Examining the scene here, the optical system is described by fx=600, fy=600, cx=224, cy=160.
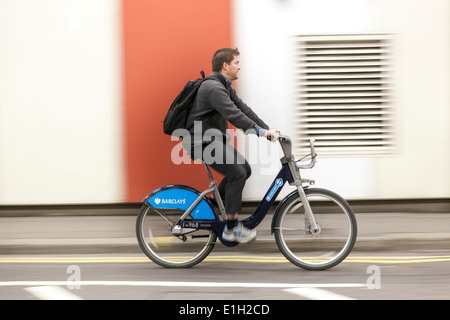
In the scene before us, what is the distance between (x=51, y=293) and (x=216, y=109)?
6.76 feet

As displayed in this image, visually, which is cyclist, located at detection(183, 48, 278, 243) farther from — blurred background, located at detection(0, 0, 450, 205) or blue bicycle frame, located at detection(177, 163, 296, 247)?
blurred background, located at detection(0, 0, 450, 205)

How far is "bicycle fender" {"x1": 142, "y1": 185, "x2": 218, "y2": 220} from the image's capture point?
18.1 ft

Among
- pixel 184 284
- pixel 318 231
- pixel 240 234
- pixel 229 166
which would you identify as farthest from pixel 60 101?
pixel 318 231

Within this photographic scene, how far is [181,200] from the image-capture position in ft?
18.2

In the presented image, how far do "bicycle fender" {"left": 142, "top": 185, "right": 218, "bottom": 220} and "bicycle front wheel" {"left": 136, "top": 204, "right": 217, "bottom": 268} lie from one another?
0.20 ft

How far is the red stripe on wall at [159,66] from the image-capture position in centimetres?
753

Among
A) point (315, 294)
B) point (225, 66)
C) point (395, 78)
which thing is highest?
point (395, 78)

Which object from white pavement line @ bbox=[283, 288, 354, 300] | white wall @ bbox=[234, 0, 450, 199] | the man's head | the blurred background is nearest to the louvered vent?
the blurred background

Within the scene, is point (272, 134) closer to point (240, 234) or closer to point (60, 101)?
point (240, 234)

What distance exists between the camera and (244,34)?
7547 mm

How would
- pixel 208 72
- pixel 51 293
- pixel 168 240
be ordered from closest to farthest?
pixel 51 293 → pixel 168 240 → pixel 208 72

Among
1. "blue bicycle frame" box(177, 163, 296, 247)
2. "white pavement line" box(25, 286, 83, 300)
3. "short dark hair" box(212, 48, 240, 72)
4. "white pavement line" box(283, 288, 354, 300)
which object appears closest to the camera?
"white pavement line" box(283, 288, 354, 300)

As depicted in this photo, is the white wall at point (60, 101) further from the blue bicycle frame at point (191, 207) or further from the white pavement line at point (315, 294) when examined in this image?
the white pavement line at point (315, 294)

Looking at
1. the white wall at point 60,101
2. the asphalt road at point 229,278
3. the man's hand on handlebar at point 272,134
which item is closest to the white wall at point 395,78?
the asphalt road at point 229,278
